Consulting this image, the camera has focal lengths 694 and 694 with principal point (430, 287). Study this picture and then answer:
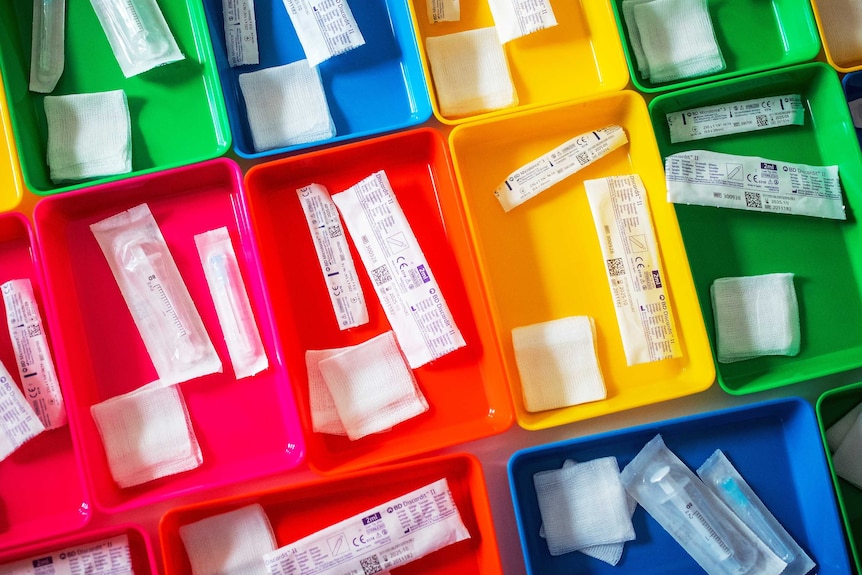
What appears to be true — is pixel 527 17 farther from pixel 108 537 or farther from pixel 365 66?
pixel 108 537

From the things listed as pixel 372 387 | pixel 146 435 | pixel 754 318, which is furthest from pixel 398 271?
pixel 754 318

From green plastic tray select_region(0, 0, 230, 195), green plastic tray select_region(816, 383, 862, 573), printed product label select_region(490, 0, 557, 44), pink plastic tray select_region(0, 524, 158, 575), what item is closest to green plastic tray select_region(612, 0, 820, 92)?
printed product label select_region(490, 0, 557, 44)

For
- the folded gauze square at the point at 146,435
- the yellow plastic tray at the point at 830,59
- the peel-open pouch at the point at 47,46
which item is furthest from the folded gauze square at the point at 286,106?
the yellow plastic tray at the point at 830,59

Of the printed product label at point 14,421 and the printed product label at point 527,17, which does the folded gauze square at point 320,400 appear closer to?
the printed product label at point 14,421

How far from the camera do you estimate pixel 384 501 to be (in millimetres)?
955

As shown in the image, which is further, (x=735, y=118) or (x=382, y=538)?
(x=735, y=118)

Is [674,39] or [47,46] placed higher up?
[47,46]

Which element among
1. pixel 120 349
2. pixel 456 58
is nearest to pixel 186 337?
pixel 120 349

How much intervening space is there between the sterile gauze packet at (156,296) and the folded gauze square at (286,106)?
7.9 inches

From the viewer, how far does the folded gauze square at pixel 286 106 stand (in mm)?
996

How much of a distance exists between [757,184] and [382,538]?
728mm

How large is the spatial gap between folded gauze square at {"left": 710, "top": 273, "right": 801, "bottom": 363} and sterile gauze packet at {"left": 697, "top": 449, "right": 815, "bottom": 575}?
0.15 m

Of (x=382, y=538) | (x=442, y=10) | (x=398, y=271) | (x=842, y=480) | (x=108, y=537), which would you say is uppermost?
(x=442, y=10)

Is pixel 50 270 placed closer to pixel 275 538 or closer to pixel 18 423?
pixel 18 423
